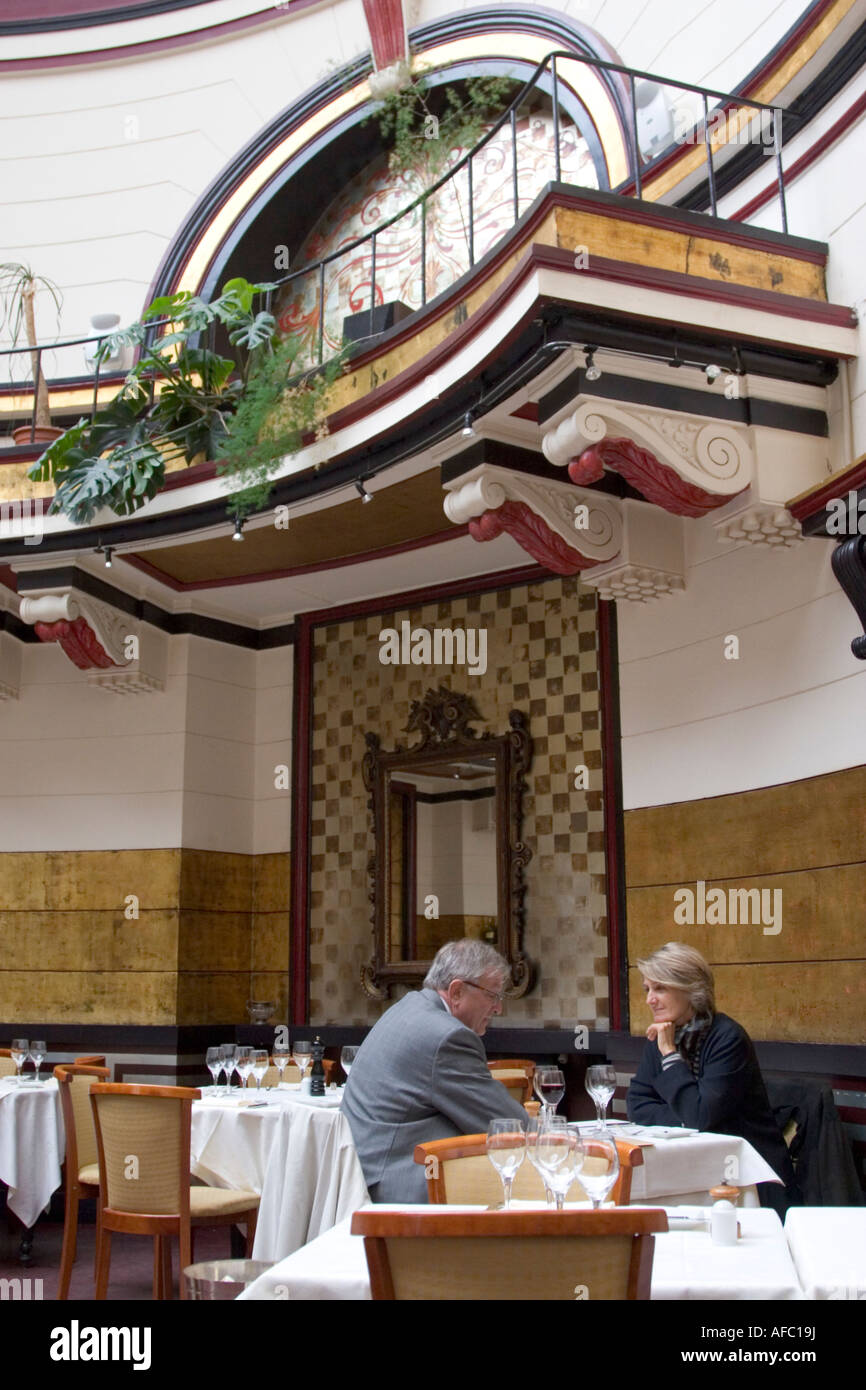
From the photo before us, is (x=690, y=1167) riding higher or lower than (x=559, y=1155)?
lower

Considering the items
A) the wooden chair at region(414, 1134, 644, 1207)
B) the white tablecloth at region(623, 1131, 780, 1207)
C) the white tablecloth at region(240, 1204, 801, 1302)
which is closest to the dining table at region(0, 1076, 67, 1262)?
the white tablecloth at region(623, 1131, 780, 1207)

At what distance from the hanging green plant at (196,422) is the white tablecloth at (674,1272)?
4.57 metres

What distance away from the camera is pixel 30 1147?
6.03 m

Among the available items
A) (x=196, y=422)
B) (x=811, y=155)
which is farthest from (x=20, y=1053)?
(x=811, y=155)

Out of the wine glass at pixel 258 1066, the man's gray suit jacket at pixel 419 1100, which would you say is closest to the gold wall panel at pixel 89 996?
the wine glass at pixel 258 1066

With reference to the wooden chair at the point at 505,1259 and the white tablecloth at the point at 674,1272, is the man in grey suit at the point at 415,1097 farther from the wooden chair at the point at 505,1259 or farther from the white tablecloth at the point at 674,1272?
the wooden chair at the point at 505,1259

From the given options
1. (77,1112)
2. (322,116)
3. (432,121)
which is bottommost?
(77,1112)

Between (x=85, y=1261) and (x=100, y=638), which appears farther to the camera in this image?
(x=100, y=638)

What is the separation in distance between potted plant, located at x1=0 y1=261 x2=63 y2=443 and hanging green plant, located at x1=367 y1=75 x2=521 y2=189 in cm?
246

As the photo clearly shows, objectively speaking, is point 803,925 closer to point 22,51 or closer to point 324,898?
point 324,898

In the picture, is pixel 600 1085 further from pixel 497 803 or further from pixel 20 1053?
pixel 20 1053

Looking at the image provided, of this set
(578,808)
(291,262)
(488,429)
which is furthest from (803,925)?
(291,262)

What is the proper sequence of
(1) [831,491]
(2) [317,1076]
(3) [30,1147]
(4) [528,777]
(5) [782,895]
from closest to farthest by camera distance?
(1) [831,491] < (5) [782,895] < (2) [317,1076] < (3) [30,1147] < (4) [528,777]

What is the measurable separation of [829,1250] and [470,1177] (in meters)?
0.91
